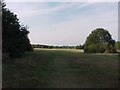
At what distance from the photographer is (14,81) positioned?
1104 centimetres

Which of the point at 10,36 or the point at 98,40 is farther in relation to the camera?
the point at 98,40

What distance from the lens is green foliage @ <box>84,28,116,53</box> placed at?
47.2 meters

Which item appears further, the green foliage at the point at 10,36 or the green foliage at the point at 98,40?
the green foliage at the point at 98,40

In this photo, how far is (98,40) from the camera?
187 feet

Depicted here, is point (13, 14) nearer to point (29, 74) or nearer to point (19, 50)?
point (19, 50)

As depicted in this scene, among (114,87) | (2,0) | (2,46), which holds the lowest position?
(114,87)

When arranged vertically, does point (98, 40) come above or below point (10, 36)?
above

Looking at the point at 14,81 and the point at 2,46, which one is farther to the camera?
the point at 2,46

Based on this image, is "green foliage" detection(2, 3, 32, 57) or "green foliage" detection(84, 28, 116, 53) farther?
"green foliage" detection(84, 28, 116, 53)

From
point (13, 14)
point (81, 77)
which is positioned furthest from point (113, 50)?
point (81, 77)

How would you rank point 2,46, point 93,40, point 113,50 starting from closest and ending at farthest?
point 2,46
point 113,50
point 93,40

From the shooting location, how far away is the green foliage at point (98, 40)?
4725cm

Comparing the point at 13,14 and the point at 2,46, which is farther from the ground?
the point at 13,14

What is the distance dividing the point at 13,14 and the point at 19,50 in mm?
3848
